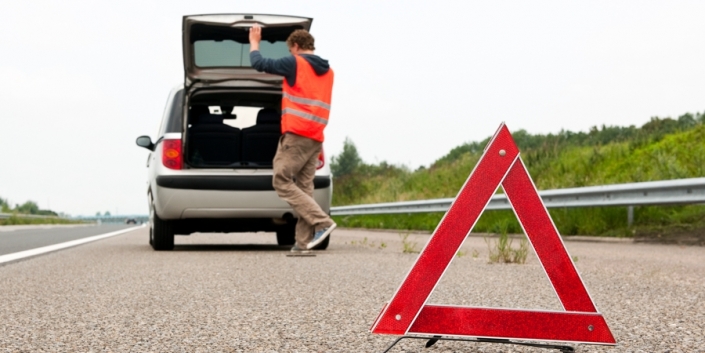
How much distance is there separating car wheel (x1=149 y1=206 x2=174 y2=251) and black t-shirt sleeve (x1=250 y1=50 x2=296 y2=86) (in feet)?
7.30

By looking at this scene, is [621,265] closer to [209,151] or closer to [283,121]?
[283,121]

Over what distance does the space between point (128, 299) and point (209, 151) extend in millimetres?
4839

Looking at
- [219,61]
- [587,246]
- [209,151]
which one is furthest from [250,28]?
[587,246]

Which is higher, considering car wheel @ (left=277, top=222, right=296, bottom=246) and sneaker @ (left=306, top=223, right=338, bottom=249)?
sneaker @ (left=306, top=223, right=338, bottom=249)

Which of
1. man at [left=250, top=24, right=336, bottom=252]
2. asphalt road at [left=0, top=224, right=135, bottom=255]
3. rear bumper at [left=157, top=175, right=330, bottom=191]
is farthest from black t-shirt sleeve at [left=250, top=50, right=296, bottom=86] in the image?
asphalt road at [left=0, top=224, right=135, bottom=255]

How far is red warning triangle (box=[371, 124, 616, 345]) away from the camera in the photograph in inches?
119

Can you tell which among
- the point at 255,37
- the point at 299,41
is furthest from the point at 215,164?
the point at 299,41

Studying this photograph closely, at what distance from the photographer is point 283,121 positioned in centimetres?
830

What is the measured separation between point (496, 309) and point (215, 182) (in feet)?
20.0

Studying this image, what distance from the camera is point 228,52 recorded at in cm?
Answer: 904

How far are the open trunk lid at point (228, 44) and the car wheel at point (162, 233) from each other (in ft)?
4.97

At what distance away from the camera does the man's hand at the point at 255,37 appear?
807cm

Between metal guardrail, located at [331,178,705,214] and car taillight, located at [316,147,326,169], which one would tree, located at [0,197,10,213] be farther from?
car taillight, located at [316,147,326,169]

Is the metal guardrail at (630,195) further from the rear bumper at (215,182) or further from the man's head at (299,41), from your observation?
the rear bumper at (215,182)
